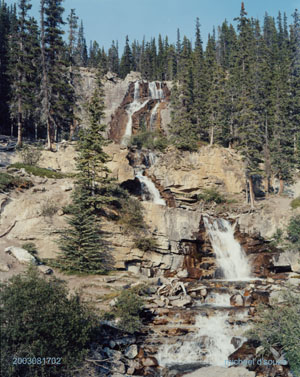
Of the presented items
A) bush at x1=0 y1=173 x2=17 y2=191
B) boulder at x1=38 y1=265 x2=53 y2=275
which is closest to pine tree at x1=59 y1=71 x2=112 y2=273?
boulder at x1=38 y1=265 x2=53 y2=275

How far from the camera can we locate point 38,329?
34.5 ft

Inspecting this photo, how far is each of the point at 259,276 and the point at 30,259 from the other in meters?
18.0

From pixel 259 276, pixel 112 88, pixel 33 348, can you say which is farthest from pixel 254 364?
pixel 112 88

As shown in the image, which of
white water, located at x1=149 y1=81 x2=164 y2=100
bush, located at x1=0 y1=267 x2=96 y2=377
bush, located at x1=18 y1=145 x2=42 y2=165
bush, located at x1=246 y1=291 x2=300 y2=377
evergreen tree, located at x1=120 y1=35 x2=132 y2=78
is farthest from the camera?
evergreen tree, located at x1=120 y1=35 x2=132 y2=78

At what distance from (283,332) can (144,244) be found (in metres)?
12.6

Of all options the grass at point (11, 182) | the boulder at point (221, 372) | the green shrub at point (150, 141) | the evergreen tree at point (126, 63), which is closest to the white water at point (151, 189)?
the green shrub at point (150, 141)

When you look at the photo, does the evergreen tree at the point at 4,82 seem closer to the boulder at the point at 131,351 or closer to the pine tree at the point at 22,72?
the pine tree at the point at 22,72

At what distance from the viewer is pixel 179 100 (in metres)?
50.5

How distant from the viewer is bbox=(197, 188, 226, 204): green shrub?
35500 millimetres

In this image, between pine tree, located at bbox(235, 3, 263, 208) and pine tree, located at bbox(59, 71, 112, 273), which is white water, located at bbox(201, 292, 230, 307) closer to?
pine tree, located at bbox(59, 71, 112, 273)

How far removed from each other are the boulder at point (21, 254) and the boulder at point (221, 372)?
38.3 feet

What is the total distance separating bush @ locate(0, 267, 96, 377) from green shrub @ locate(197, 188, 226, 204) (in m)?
25.5

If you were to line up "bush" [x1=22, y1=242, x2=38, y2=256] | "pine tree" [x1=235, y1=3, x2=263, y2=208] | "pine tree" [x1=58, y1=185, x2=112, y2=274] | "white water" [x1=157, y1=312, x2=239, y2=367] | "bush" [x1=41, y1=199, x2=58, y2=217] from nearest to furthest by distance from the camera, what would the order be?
"white water" [x1=157, y1=312, x2=239, y2=367], "pine tree" [x1=58, y1=185, x2=112, y2=274], "bush" [x1=22, y1=242, x2=38, y2=256], "bush" [x1=41, y1=199, x2=58, y2=217], "pine tree" [x1=235, y1=3, x2=263, y2=208]

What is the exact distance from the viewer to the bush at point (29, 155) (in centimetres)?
3198
